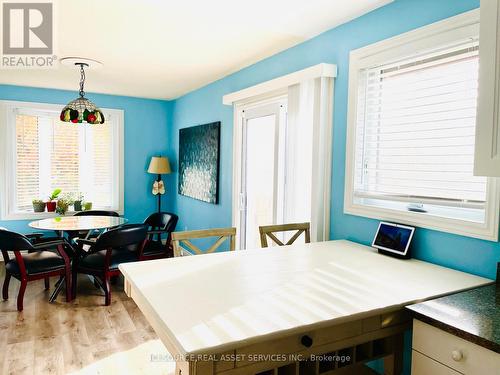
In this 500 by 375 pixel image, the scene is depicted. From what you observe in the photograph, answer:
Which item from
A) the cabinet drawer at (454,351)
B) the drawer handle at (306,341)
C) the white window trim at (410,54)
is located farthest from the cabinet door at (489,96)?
the drawer handle at (306,341)

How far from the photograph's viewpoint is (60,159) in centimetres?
543

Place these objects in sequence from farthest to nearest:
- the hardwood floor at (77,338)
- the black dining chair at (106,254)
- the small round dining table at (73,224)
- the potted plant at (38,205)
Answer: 1. the potted plant at (38,205)
2. the small round dining table at (73,224)
3. the black dining chair at (106,254)
4. the hardwood floor at (77,338)

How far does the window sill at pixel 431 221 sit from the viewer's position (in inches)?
67.3

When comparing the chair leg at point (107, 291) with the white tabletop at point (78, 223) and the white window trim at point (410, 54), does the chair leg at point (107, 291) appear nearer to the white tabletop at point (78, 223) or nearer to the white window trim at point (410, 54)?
the white tabletop at point (78, 223)

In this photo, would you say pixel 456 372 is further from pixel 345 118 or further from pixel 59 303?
pixel 59 303

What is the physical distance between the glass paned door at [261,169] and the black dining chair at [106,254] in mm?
1089

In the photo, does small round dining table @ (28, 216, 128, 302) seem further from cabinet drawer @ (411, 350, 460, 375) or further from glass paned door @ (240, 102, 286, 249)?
cabinet drawer @ (411, 350, 460, 375)

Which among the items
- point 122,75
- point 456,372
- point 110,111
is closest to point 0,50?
point 122,75

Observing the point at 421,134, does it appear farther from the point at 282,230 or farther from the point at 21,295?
the point at 21,295

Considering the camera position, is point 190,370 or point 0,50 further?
point 0,50

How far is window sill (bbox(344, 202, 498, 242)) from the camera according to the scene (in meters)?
1.71

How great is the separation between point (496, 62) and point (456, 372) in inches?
44.9

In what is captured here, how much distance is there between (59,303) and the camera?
3.54 m

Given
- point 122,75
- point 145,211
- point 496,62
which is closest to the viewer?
point 496,62
